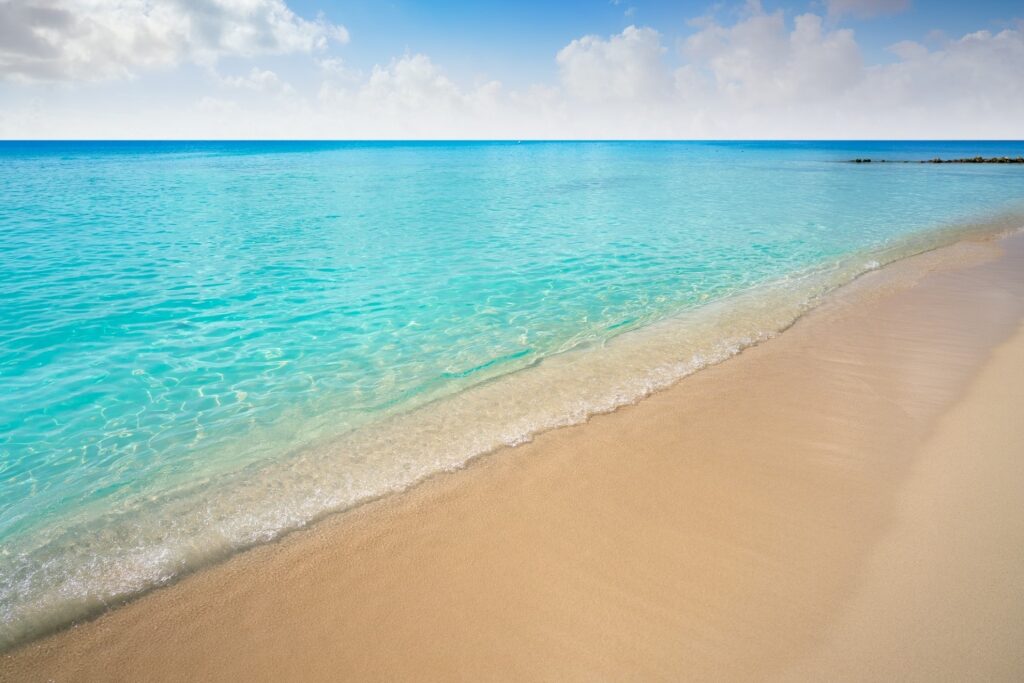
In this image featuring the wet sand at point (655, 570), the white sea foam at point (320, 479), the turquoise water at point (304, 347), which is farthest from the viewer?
the turquoise water at point (304, 347)

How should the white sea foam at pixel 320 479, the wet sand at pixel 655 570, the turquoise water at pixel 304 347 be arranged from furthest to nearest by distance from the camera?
the turquoise water at pixel 304 347
the white sea foam at pixel 320 479
the wet sand at pixel 655 570

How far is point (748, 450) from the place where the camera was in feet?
21.4

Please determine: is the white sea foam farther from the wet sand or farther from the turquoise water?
the wet sand

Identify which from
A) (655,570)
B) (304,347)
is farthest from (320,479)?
(304,347)

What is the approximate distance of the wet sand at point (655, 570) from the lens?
392 cm

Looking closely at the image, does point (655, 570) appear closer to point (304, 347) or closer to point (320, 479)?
point (320, 479)

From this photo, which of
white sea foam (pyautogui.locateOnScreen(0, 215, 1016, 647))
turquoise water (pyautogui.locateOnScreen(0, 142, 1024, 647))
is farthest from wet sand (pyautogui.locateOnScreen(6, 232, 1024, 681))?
turquoise water (pyautogui.locateOnScreen(0, 142, 1024, 647))

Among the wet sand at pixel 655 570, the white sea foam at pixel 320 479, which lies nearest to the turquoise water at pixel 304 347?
the white sea foam at pixel 320 479

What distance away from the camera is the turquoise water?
5.84 metres

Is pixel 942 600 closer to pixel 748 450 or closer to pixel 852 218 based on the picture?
pixel 748 450

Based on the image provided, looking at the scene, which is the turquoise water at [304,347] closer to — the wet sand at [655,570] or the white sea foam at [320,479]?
the white sea foam at [320,479]

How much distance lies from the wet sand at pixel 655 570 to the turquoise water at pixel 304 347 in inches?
29.7

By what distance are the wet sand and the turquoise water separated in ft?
2.47

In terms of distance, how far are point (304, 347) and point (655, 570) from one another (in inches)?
321
